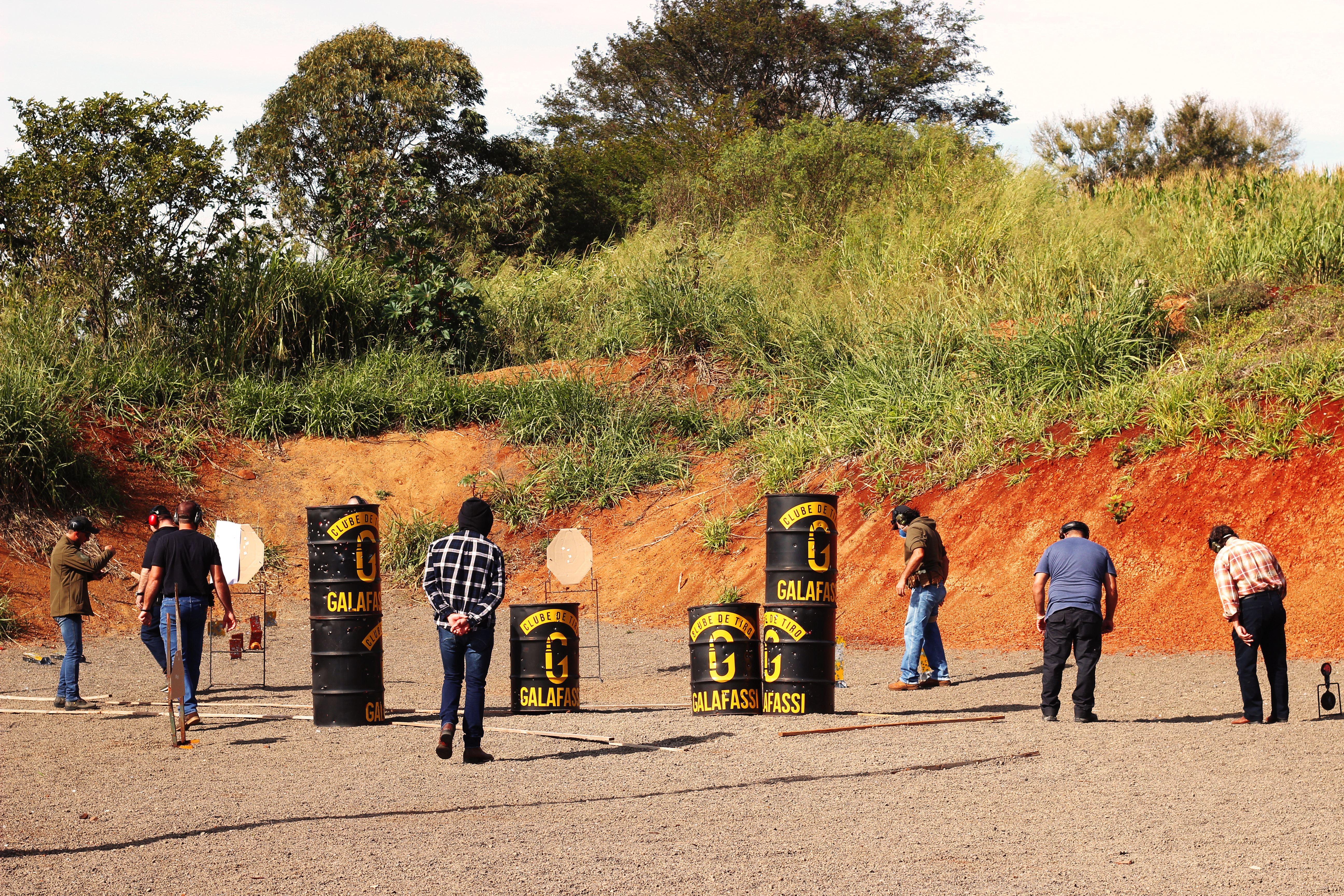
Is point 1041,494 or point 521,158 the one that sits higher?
point 521,158

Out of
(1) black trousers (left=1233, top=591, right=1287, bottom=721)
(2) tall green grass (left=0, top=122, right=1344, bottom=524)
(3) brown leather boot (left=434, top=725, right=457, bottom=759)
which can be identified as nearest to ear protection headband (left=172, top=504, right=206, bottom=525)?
(3) brown leather boot (left=434, top=725, right=457, bottom=759)

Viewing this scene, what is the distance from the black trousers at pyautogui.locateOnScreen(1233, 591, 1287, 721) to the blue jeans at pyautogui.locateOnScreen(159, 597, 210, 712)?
836 centimetres

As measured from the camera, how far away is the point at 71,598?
11.3 metres

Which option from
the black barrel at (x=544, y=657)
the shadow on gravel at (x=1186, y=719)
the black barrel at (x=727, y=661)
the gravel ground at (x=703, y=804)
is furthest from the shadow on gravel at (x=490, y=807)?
the black barrel at (x=544, y=657)

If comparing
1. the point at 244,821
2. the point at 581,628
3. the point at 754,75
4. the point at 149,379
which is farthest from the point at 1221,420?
the point at 754,75

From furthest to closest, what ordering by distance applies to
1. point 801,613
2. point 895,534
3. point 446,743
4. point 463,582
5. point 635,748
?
point 895,534 < point 801,613 < point 635,748 < point 446,743 < point 463,582

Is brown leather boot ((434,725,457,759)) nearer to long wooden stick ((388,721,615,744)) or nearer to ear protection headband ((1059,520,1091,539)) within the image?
long wooden stick ((388,721,615,744))

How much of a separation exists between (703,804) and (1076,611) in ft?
13.5

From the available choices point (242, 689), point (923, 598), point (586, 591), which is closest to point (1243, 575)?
point (923, 598)

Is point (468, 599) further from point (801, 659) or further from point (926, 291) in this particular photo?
point (926, 291)

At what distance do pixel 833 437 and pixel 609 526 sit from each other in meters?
4.37

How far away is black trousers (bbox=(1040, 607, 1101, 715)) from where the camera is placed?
9852 mm

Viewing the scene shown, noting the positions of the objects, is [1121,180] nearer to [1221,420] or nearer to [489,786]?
[1221,420]

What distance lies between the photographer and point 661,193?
32.8 metres
